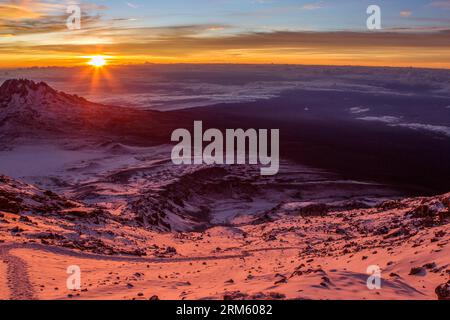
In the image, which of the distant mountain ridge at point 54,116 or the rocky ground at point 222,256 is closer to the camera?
the rocky ground at point 222,256

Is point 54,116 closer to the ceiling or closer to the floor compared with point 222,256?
closer to the ceiling

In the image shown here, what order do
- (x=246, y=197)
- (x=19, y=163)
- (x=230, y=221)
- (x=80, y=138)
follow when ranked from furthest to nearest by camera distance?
(x=80, y=138)
(x=19, y=163)
(x=246, y=197)
(x=230, y=221)

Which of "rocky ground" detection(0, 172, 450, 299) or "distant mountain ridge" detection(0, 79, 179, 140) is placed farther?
"distant mountain ridge" detection(0, 79, 179, 140)

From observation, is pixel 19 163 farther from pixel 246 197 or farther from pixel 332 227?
pixel 332 227

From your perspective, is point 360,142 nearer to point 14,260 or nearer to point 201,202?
point 201,202

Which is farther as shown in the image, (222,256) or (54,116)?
(54,116)


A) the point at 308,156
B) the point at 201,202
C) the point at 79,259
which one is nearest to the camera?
the point at 79,259

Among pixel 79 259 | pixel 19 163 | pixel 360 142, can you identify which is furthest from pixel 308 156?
pixel 79 259
